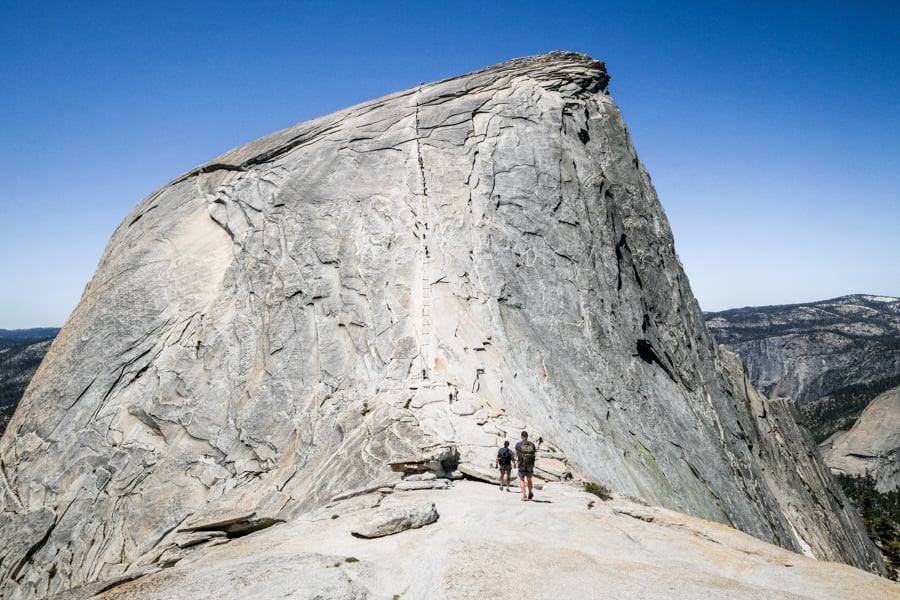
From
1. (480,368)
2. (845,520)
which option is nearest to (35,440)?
(480,368)

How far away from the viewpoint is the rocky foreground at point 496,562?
30.2 feet

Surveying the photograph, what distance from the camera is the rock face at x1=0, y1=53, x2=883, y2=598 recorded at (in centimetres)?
2056

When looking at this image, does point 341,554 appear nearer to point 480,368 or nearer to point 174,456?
point 480,368

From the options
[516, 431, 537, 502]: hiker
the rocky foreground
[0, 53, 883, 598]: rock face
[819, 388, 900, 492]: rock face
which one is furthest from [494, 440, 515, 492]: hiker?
[819, 388, 900, 492]: rock face

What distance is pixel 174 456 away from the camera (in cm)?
2359

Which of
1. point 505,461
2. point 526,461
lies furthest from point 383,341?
point 526,461

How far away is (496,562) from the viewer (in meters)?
10.0

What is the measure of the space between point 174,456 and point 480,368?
12694 millimetres

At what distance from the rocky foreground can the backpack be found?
37.5 inches

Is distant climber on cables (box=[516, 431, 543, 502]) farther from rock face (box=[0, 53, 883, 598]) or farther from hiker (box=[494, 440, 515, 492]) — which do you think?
rock face (box=[0, 53, 883, 598])

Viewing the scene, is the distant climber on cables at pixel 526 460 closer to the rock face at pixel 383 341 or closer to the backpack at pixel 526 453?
the backpack at pixel 526 453

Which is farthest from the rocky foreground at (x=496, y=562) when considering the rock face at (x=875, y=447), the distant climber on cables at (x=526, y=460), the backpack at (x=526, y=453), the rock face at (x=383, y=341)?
the rock face at (x=875, y=447)

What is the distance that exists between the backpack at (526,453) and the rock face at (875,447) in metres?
161

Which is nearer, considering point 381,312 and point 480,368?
point 480,368
